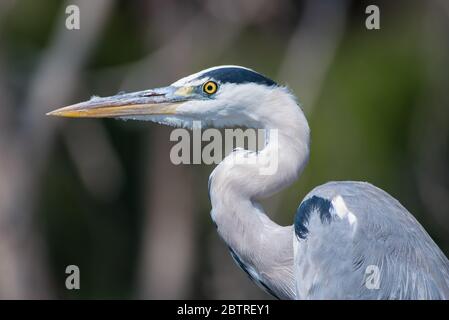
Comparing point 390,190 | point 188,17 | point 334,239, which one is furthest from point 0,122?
point 334,239

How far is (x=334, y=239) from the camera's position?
3.68 m

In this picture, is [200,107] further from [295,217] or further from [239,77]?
[295,217]

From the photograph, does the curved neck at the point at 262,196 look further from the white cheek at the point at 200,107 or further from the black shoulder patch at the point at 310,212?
the white cheek at the point at 200,107

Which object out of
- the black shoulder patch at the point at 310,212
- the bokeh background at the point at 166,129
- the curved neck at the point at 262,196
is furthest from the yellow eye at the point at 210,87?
the bokeh background at the point at 166,129

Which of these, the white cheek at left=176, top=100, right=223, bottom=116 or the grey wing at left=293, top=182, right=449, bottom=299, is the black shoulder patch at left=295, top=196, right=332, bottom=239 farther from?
the white cheek at left=176, top=100, right=223, bottom=116

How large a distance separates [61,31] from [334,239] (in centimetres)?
522

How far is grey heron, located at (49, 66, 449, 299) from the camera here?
3641 millimetres

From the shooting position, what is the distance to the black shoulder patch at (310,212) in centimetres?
372

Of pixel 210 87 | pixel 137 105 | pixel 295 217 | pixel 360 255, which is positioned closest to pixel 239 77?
pixel 210 87

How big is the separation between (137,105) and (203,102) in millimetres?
278

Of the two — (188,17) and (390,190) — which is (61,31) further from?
(390,190)

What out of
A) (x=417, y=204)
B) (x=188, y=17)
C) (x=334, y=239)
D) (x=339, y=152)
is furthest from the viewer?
(x=188, y=17)

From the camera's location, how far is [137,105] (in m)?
4.02

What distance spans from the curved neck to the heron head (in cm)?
19
